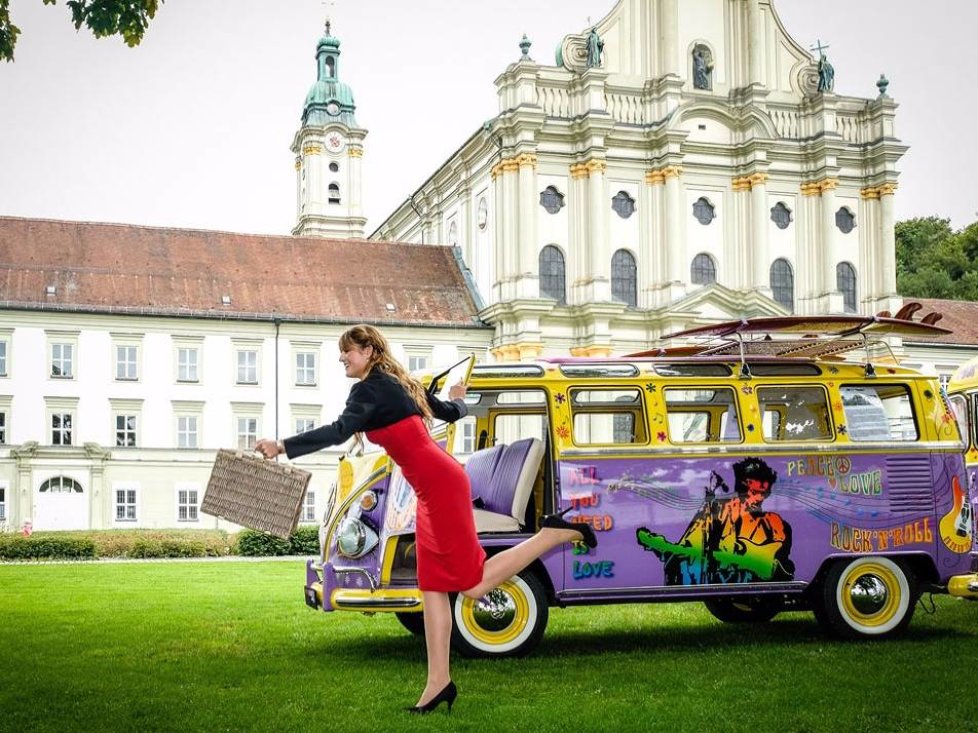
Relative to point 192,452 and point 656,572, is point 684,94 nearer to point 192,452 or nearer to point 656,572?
point 192,452

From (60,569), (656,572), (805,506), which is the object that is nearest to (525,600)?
(656,572)

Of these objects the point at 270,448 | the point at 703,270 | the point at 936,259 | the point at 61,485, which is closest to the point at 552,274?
the point at 703,270

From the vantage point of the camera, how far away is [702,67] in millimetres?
52344

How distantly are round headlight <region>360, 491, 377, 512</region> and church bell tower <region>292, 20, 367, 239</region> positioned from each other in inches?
2606

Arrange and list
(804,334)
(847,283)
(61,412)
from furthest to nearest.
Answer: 1. (847,283)
2. (61,412)
3. (804,334)

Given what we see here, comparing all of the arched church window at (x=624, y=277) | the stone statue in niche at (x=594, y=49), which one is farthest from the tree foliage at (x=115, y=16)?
the stone statue in niche at (x=594, y=49)

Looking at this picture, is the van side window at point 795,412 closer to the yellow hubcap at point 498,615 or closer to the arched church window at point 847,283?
the yellow hubcap at point 498,615

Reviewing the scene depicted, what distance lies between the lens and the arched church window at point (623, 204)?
164 ft

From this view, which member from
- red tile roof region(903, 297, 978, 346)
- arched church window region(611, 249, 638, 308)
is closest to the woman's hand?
arched church window region(611, 249, 638, 308)

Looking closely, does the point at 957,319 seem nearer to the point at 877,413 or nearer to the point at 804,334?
the point at 804,334

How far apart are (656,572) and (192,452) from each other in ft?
118

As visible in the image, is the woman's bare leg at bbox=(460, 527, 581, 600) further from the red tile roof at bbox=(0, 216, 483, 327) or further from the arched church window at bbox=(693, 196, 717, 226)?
the arched church window at bbox=(693, 196, 717, 226)

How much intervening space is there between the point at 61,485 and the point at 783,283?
93.8ft

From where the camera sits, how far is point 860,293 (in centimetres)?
5250
